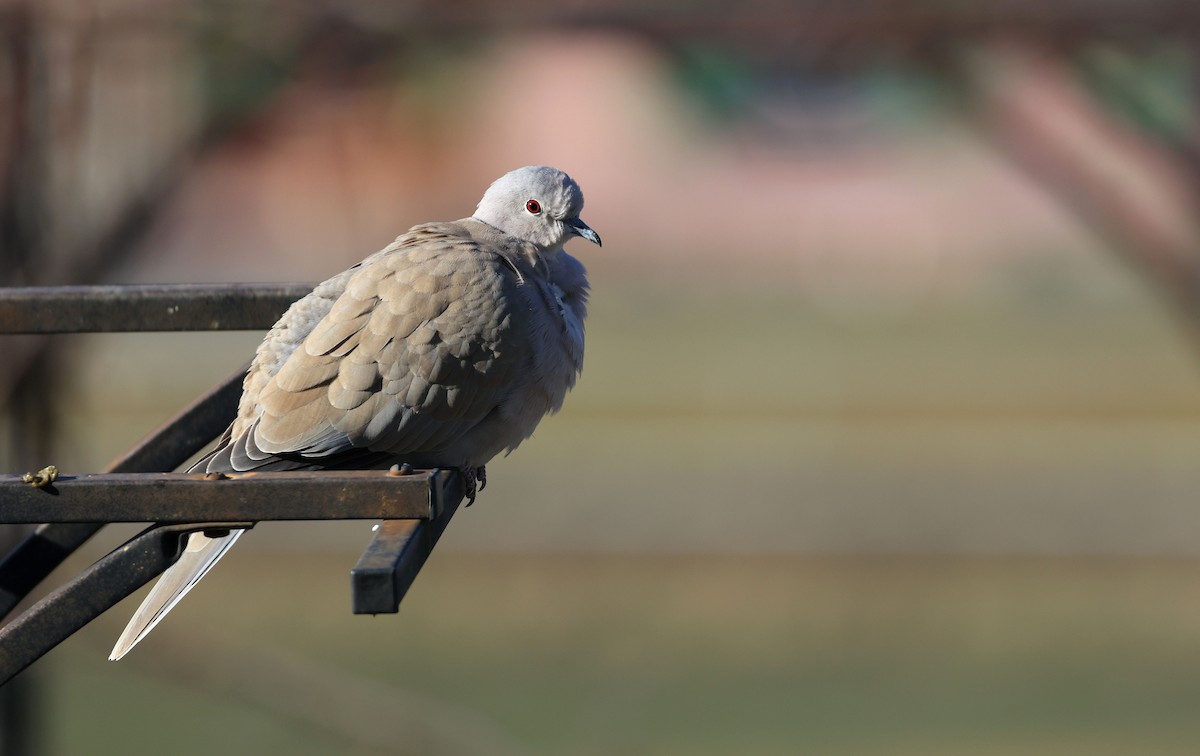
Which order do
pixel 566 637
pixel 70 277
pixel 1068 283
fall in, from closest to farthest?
pixel 70 277 → pixel 566 637 → pixel 1068 283

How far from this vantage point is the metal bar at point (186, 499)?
155cm

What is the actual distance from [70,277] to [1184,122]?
3.11m

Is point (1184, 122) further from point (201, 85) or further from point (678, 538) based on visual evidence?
point (678, 538)

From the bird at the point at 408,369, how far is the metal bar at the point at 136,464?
0.04 metres

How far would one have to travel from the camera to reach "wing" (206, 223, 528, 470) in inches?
86.1

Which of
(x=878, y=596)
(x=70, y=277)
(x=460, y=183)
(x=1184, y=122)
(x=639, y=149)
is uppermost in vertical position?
(x=639, y=149)

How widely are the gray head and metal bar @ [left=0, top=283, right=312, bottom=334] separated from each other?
0.51 metres

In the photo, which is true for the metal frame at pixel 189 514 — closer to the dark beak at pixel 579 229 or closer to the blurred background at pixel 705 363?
the dark beak at pixel 579 229

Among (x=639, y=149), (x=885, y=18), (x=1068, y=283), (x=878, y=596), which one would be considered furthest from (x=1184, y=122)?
(x=1068, y=283)

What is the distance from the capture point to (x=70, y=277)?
12.8ft

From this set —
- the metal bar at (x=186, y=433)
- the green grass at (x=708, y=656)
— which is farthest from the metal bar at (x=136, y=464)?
the green grass at (x=708, y=656)

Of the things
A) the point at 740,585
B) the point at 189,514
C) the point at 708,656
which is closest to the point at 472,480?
the point at 189,514

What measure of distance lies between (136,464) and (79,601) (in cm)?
63

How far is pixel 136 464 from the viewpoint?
7.26 ft
